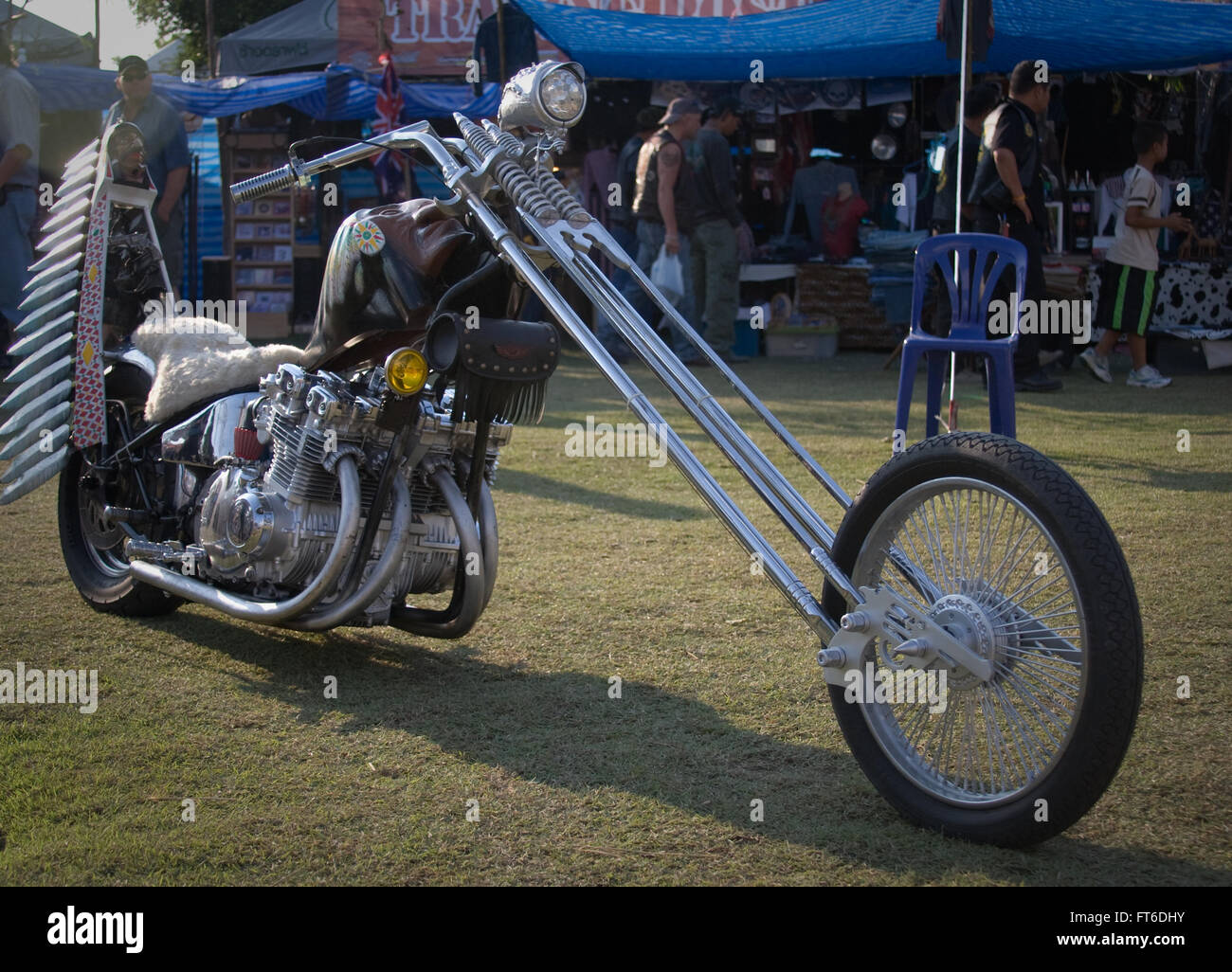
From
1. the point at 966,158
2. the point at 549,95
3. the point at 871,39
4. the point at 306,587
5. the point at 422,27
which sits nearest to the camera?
the point at 549,95

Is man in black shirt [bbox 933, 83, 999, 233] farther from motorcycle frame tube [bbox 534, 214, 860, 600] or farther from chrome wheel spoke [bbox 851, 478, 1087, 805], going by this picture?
chrome wheel spoke [bbox 851, 478, 1087, 805]

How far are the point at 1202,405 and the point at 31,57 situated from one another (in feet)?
72.8

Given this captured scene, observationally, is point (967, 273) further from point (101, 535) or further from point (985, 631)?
point (101, 535)

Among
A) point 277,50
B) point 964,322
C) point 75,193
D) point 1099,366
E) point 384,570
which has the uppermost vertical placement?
point 277,50

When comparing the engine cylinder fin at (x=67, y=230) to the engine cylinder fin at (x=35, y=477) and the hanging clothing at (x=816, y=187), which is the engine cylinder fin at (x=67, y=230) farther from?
the hanging clothing at (x=816, y=187)

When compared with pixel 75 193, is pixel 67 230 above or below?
below

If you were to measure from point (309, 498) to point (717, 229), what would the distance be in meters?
8.71

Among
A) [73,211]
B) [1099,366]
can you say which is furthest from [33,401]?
[1099,366]

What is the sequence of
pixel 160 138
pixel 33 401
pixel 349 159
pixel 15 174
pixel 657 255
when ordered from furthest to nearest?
pixel 657 255, pixel 15 174, pixel 160 138, pixel 33 401, pixel 349 159

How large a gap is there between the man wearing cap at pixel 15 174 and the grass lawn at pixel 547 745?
4.82m

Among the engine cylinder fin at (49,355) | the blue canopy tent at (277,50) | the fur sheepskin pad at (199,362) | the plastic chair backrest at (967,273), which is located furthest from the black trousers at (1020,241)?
the blue canopy tent at (277,50)

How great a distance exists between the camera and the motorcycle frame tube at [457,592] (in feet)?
11.9

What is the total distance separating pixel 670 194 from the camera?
11.6 meters
